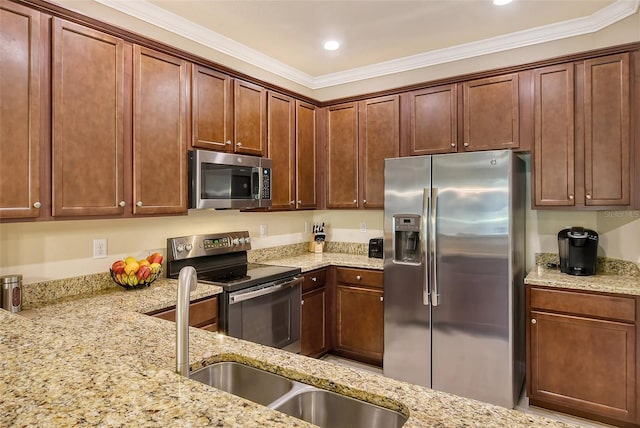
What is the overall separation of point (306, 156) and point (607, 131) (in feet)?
7.81

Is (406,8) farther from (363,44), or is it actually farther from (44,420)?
(44,420)

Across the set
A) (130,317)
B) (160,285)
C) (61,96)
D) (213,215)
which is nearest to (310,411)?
(130,317)

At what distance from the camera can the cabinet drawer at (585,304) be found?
245 centimetres

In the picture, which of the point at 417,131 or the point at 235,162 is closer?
the point at 235,162

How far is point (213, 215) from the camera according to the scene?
10.6 ft

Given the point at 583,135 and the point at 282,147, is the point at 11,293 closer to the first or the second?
the point at 282,147

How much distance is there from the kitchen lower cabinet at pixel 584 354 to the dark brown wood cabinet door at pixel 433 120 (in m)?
1.33

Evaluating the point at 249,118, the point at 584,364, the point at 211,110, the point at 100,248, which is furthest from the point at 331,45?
the point at 584,364

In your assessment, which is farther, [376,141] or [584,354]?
[376,141]

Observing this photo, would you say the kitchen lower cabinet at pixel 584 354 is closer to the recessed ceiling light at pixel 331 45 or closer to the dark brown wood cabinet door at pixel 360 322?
the dark brown wood cabinet door at pixel 360 322

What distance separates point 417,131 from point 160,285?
94.0 inches

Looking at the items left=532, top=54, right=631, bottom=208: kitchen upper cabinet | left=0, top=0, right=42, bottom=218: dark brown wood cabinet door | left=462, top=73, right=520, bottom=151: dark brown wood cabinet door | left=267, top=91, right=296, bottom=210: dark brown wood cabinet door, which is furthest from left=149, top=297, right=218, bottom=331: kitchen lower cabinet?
left=532, top=54, right=631, bottom=208: kitchen upper cabinet

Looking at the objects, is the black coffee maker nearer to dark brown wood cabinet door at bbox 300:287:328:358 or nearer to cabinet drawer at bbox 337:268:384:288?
cabinet drawer at bbox 337:268:384:288

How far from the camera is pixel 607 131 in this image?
267cm
